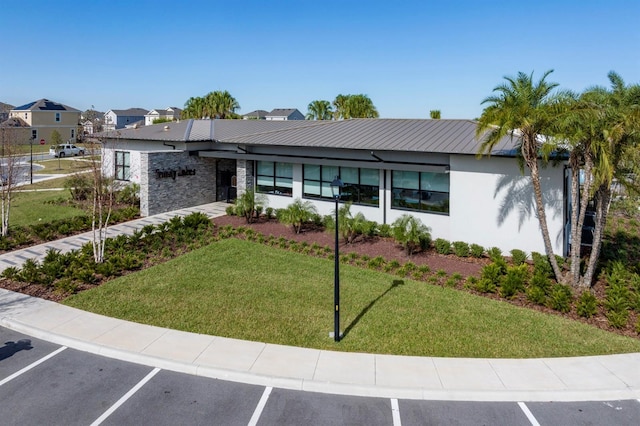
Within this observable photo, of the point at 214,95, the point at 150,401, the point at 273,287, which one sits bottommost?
the point at 150,401

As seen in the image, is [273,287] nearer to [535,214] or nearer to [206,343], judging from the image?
[206,343]

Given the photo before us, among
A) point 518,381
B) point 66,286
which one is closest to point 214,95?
point 66,286

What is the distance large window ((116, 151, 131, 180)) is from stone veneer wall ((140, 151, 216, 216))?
5.28 meters

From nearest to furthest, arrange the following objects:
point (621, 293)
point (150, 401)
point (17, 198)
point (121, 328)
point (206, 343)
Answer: point (150, 401)
point (206, 343)
point (121, 328)
point (621, 293)
point (17, 198)

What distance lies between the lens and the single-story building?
17.3 m

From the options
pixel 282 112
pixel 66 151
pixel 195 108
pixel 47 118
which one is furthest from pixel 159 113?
pixel 195 108

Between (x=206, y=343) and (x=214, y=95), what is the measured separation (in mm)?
49556

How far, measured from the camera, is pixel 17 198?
96.7 feet

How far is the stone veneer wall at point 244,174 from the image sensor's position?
970 inches

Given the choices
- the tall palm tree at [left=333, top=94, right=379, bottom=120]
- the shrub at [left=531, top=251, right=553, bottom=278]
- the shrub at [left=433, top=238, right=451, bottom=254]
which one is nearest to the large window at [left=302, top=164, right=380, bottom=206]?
the shrub at [left=433, top=238, right=451, bottom=254]

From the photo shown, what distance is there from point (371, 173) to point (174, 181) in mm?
11576

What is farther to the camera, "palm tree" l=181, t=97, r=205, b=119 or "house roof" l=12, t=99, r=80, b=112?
"house roof" l=12, t=99, r=80, b=112

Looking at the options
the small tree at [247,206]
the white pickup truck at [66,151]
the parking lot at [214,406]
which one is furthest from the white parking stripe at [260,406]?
the white pickup truck at [66,151]

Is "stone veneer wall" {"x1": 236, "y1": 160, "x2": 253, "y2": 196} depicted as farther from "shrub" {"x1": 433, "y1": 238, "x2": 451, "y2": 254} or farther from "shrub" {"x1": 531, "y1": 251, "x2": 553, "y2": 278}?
"shrub" {"x1": 531, "y1": 251, "x2": 553, "y2": 278}
